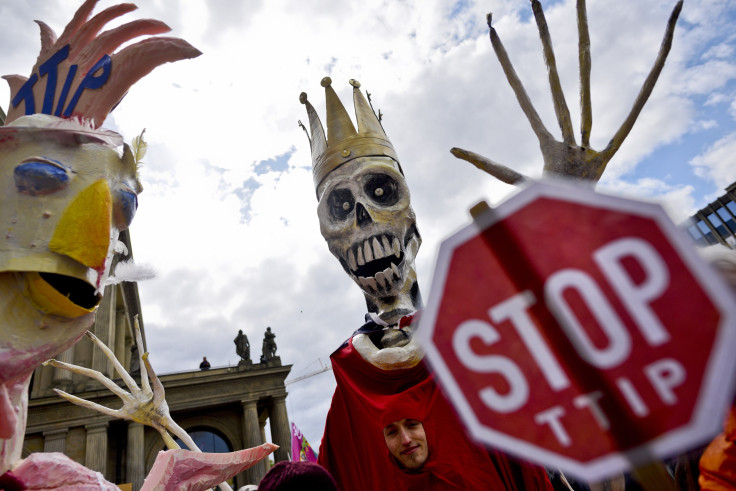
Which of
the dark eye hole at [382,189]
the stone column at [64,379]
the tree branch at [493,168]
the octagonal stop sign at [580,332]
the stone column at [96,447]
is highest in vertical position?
the stone column at [64,379]

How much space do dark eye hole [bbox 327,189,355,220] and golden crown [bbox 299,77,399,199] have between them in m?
0.28

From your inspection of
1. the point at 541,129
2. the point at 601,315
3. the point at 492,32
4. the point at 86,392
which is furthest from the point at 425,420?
the point at 86,392

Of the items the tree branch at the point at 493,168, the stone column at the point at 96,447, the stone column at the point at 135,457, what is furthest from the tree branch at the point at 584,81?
the stone column at the point at 135,457

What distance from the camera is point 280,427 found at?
17344 mm

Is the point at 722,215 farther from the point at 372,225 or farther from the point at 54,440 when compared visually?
the point at 54,440

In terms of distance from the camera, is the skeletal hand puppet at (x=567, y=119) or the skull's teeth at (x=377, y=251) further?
the skull's teeth at (x=377, y=251)

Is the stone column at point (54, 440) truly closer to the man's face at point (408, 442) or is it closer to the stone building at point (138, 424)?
the stone building at point (138, 424)

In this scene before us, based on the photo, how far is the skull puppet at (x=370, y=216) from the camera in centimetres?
352

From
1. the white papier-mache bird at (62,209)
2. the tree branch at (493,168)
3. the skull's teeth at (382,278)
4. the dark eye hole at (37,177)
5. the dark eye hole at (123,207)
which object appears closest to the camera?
the tree branch at (493,168)

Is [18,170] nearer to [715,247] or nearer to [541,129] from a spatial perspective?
[541,129]

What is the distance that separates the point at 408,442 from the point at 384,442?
9.1 inches

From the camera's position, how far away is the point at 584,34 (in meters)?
1.43

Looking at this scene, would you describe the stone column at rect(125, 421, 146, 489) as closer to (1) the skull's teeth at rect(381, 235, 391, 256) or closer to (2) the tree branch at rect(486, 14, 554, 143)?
(1) the skull's teeth at rect(381, 235, 391, 256)

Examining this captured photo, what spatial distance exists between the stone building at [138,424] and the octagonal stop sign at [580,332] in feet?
57.2
